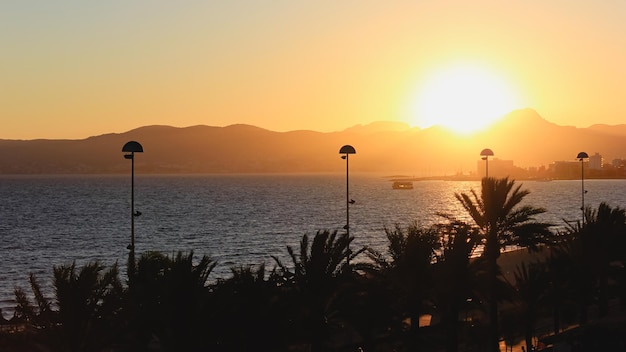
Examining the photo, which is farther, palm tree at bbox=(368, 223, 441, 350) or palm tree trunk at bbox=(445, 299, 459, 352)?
palm tree trunk at bbox=(445, 299, 459, 352)

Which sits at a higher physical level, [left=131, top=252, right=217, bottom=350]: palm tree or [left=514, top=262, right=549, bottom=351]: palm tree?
[left=131, top=252, right=217, bottom=350]: palm tree

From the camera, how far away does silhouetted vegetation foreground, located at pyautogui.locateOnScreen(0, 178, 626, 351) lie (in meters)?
19.0

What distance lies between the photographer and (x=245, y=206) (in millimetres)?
161750

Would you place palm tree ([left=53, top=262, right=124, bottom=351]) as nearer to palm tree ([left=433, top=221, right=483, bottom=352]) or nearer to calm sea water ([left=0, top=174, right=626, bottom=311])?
palm tree ([left=433, top=221, right=483, bottom=352])

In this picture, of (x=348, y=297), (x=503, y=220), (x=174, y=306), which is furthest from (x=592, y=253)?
(x=174, y=306)

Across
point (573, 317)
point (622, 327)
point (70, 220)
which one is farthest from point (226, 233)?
point (622, 327)

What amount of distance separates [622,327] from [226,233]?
85144 millimetres

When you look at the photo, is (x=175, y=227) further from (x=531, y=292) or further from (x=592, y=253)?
(x=531, y=292)

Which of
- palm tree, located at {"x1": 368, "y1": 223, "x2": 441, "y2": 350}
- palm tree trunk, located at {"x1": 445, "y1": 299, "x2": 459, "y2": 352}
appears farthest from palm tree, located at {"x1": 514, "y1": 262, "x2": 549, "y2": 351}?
palm tree, located at {"x1": 368, "y1": 223, "x2": 441, "y2": 350}

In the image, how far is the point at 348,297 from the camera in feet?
76.6

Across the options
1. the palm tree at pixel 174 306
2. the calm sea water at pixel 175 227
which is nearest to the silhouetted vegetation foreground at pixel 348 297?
the palm tree at pixel 174 306

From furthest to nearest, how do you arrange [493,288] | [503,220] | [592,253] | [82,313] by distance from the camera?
[592,253] < [503,220] < [493,288] < [82,313]

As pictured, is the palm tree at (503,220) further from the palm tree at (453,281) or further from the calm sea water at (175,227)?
the calm sea water at (175,227)

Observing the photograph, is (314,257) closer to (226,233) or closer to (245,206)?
(226,233)
